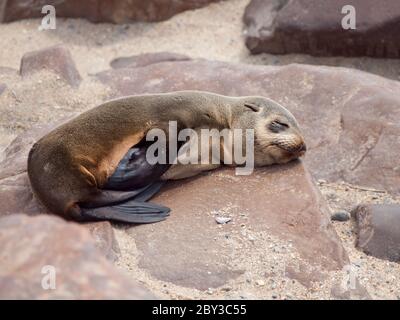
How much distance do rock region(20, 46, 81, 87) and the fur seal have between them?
171 cm

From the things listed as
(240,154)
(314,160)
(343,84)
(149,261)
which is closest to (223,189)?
(240,154)

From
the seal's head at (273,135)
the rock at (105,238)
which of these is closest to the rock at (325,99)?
the seal's head at (273,135)

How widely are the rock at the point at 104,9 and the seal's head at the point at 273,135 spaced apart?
3.11 metres

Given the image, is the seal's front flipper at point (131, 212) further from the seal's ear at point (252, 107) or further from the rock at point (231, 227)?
the seal's ear at point (252, 107)

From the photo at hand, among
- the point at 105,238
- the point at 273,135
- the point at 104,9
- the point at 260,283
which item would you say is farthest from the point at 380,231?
the point at 104,9

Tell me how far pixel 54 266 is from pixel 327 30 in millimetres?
4558

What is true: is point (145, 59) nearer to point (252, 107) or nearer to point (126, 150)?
point (252, 107)

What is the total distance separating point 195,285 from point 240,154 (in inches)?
39.5

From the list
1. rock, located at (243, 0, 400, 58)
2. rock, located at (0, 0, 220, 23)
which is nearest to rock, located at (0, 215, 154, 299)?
rock, located at (243, 0, 400, 58)

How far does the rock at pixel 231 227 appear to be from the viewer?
12.9 feet

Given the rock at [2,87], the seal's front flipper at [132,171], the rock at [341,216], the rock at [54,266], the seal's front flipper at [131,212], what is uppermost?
the rock at [54,266]

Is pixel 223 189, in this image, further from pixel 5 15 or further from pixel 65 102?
pixel 5 15

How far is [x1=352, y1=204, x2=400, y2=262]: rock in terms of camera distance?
432cm

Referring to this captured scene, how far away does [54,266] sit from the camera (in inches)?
107
